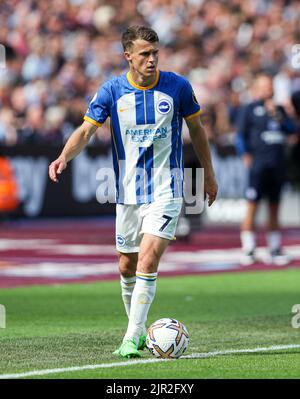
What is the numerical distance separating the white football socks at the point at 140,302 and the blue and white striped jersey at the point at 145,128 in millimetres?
605

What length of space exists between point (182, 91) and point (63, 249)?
10.2m

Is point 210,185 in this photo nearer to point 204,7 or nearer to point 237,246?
point 237,246

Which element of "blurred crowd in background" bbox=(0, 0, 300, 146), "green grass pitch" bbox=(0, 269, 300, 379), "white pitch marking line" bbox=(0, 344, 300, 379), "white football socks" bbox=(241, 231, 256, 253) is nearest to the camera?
"white pitch marking line" bbox=(0, 344, 300, 379)

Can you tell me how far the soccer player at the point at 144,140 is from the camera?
8.25 metres

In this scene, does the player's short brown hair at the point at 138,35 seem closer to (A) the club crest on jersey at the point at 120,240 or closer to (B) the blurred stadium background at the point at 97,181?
(A) the club crest on jersey at the point at 120,240

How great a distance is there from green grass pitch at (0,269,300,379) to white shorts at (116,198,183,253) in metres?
0.83

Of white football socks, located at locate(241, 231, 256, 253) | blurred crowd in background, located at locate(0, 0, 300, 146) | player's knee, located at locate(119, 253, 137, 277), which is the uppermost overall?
blurred crowd in background, located at locate(0, 0, 300, 146)

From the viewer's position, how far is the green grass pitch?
24.5ft

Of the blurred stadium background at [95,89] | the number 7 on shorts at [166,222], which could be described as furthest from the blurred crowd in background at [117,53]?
the number 7 on shorts at [166,222]

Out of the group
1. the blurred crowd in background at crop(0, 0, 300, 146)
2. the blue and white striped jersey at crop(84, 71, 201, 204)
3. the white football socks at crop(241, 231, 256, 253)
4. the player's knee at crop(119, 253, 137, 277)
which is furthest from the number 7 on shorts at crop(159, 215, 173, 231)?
the blurred crowd in background at crop(0, 0, 300, 146)

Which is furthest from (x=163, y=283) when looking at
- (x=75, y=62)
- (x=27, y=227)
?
(x=75, y=62)

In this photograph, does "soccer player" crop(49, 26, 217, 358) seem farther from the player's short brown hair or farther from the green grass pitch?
the green grass pitch

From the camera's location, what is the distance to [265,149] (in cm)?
1667

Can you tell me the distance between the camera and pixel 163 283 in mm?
13789
